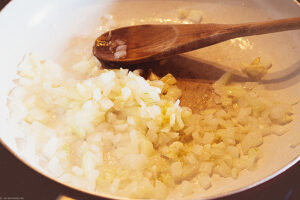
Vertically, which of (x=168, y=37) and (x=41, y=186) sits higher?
(x=168, y=37)

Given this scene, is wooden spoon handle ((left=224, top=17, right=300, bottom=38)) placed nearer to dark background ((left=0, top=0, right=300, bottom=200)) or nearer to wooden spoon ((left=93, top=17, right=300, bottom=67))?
wooden spoon ((left=93, top=17, right=300, bottom=67))

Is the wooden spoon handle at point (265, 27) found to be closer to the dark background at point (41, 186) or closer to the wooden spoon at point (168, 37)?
the wooden spoon at point (168, 37)

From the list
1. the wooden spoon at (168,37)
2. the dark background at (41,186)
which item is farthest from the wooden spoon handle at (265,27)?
the dark background at (41,186)

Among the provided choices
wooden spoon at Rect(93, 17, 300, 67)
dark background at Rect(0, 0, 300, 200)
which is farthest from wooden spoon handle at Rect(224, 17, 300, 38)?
dark background at Rect(0, 0, 300, 200)

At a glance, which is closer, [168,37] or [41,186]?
[41,186]

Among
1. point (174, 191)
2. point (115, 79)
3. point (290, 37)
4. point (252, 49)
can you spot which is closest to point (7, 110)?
point (115, 79)

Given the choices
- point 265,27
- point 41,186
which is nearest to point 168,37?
point 265,27

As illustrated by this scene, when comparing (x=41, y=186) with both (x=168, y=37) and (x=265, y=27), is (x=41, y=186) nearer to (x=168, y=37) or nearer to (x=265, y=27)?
(x=168, y=37)
